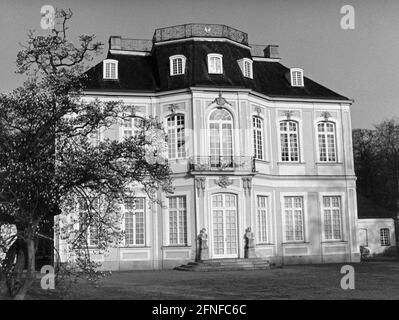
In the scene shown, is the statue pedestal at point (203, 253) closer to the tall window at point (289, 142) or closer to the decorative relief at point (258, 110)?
the tall window at point (289, 142)

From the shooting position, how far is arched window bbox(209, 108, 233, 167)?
20219mm

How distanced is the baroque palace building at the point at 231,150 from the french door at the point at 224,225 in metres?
0.04

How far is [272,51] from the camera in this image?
25.3m

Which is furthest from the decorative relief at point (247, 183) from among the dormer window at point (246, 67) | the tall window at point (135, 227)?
the dormer window at point (246, 67)

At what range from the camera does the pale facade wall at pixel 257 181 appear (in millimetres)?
20047

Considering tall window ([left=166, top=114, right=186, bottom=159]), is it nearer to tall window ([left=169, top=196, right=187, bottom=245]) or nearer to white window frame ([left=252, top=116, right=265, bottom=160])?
tall window ([left=169, top=196, right=187, bottom=245])

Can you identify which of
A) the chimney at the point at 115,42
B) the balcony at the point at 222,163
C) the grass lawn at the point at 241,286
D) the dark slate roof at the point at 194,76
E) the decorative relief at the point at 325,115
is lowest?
the grass lawn at the point at 241,286

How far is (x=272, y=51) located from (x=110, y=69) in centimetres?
777

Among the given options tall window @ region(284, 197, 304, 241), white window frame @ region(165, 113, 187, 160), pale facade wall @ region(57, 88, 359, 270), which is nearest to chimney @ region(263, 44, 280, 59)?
pale facade wall @ region(57, 88, 359, 270)

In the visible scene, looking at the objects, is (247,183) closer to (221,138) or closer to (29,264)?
(221,138)

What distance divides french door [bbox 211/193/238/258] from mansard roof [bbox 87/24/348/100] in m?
4.18

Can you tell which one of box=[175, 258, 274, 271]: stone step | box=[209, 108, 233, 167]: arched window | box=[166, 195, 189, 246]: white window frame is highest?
box=[209, 108, 233, 167]: arched window

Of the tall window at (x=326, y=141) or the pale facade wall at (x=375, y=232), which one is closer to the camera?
the tall window at (x=326, y=141)

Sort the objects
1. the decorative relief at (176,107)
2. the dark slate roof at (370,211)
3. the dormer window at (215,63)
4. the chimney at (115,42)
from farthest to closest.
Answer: the dark slate roof at (370,211) → the chimney at (115,42) → the dormer window at (215,63) → the decorative relief at (176,107)
